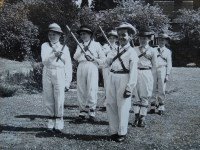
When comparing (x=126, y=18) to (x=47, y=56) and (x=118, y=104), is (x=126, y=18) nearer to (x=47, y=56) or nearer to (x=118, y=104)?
(x=47, y=56)

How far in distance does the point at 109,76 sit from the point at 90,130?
1615 millimetres

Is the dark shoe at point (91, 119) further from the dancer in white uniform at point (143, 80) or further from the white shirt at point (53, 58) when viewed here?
the white shirt at point (53, 58)

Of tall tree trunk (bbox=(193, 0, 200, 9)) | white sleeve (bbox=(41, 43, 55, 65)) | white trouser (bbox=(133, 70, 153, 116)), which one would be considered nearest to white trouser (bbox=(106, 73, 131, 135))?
white sleeve (bbox=(41, 43, 55, 65))

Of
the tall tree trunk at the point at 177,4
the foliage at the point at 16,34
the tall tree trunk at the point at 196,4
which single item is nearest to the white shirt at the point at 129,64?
the foliage at the point at 16,34

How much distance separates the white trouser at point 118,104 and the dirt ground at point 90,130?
325 mm

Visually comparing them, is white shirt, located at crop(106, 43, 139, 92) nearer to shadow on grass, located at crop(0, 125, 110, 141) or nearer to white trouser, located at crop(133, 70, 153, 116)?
shadow on grass, located at crop(0, 125, 110, 141)

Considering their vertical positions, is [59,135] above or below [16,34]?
below

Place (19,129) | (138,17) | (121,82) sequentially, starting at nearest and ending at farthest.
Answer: (121,82)
(19,129)
(138,17)

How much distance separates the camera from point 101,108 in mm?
13594

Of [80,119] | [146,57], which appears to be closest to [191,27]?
[146,57]

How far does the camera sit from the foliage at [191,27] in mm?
27002

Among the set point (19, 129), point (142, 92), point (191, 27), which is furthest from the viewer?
point (191, 27)

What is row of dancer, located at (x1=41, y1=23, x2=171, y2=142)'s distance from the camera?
9250 millimetres

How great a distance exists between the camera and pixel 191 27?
27391mm
